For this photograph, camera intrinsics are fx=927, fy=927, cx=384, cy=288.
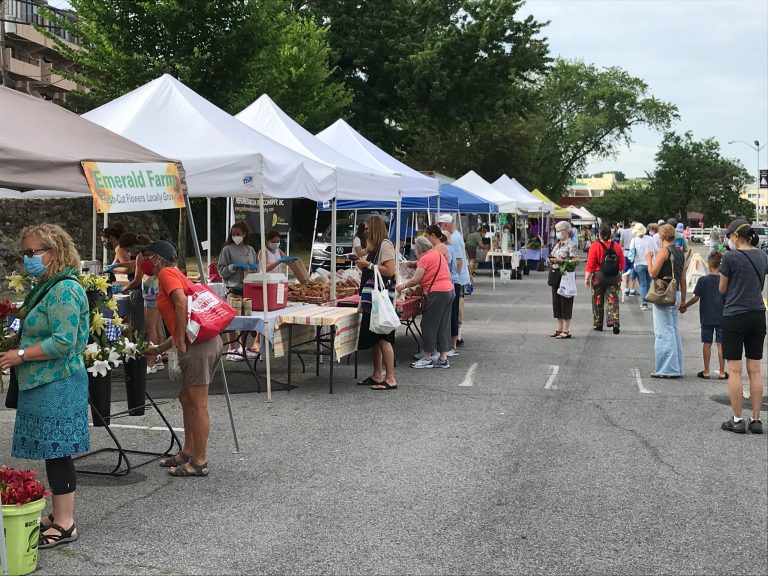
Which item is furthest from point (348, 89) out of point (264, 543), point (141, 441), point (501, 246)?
point (264, 543)

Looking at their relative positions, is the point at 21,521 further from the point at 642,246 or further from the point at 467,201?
the point at 467,201

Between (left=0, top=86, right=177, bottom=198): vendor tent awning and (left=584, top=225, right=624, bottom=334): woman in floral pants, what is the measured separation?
33.2 ft

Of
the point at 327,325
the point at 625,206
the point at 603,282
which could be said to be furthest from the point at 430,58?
the point at 625,206

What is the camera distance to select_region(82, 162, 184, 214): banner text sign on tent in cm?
579

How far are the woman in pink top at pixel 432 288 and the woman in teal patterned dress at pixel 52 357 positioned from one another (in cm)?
667

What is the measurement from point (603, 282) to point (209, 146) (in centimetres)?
831

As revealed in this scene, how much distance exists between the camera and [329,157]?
1231 centimetres

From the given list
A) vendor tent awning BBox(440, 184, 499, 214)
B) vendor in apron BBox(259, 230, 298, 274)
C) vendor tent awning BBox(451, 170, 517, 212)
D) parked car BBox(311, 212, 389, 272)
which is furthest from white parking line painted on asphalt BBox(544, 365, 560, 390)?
vendor tent awning BBox(451, 170, 517, 212)

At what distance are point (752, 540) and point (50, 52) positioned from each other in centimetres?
6555

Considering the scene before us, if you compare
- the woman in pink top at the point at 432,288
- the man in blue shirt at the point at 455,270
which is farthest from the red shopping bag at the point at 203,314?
the man in blue shirt at the point at 455,270

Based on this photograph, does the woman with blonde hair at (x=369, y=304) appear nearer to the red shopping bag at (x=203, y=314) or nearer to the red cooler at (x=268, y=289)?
the red cooler at (x=268, y=289)

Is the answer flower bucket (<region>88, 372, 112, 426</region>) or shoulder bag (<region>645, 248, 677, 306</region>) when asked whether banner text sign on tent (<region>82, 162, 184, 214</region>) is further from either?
shoulder bag (<region>645, 248, 677, 306</region>)

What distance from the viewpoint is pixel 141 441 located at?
7.68 m

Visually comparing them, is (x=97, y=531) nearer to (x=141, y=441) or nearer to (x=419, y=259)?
(x=141, y=441)
